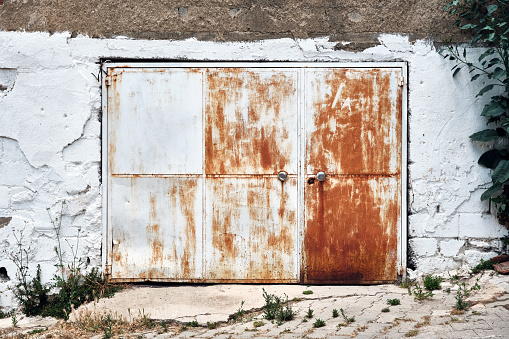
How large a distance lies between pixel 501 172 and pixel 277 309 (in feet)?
7.53

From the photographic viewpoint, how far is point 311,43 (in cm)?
442

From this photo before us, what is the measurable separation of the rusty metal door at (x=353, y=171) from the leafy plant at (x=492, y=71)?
0.70 meters

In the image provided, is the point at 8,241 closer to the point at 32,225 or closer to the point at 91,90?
the point at 32,225

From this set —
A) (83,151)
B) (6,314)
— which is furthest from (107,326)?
(83,151)

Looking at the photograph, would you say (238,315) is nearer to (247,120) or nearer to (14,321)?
(247,120)

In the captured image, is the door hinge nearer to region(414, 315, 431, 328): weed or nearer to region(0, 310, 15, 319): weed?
region(0, 310, 15, 319): weed

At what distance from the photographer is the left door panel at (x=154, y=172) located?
445cm

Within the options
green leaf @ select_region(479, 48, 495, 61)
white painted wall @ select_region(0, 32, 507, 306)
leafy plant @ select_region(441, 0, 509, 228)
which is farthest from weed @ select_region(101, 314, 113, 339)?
green leaf @ select_region(479, 48, 495, 61)

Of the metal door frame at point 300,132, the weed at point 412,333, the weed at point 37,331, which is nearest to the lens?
the weed at point 412,333

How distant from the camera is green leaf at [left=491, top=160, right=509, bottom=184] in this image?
4.23 meters

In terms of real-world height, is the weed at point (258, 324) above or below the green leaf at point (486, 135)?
below

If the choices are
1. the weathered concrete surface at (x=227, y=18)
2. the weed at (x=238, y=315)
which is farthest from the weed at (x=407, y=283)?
the weathered concrete surface at (x=227, y=18)

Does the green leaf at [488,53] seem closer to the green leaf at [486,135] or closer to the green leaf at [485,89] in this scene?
the green leaf at [485,89]

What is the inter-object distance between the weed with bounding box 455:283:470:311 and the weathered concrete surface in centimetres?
227
